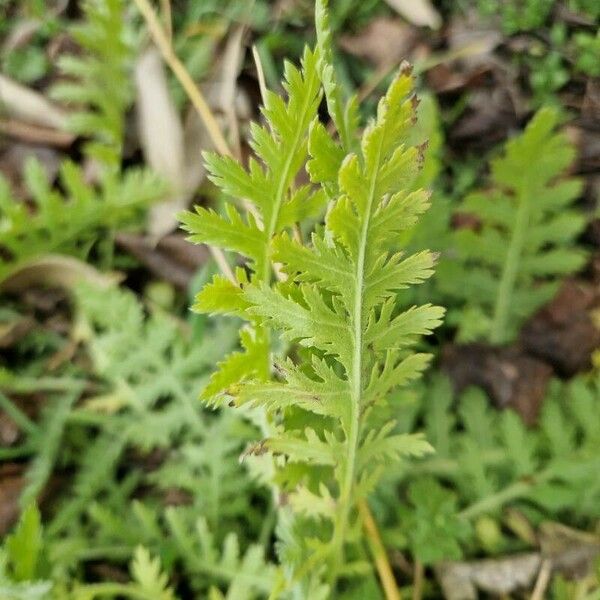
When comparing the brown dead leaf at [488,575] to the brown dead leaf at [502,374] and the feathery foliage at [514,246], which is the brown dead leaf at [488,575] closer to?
the brown dead leaf at [502,374]

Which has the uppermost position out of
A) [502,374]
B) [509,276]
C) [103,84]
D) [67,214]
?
[103,84]

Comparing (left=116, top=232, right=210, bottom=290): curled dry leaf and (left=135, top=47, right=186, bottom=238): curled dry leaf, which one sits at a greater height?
(left=135, top=47, right=186, bottom=238): curled dry leaf

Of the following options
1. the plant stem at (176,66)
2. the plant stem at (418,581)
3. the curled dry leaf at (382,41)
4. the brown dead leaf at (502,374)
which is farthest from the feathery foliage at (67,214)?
the plant stem at (418,581)

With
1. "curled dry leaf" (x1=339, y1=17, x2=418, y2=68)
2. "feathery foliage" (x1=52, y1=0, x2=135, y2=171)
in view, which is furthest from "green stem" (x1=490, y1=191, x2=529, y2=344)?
"feathery foliage" (x1=52, y1=0, x2=135, y2=171)

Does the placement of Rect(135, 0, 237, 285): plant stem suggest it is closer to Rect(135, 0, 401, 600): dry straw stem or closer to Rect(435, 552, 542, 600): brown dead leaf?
Rect(135, 0, 401, 600): dry straw stem

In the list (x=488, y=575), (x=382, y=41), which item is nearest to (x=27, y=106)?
(x=382, y=41)

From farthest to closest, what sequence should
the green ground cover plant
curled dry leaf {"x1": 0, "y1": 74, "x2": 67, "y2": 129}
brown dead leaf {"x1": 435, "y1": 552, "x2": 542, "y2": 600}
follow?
curled dry leaf {"x1": 0, "y1": 74, "x2": 67, "y2": 129}, brown dead leaf {"x1": 435, "y1": 552, "x2": 542, "y2": 600}, the green ground cover plant

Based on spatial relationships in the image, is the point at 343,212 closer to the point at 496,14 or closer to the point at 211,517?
the point at 211,517

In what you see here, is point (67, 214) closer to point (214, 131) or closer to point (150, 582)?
point (214, 131)
